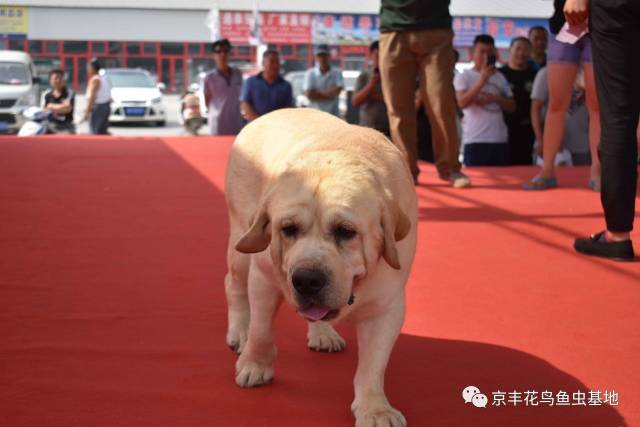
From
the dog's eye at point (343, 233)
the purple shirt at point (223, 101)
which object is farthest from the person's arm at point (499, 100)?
the dog's eye at point (343, 233)

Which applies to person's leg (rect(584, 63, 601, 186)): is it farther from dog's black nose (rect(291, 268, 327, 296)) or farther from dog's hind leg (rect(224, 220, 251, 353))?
dog's black nose (rect(291, 268, 327, 296))

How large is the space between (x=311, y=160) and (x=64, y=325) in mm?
1266

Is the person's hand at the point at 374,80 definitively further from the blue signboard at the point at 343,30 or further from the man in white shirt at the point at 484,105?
the blue signboard at the point at 343,30

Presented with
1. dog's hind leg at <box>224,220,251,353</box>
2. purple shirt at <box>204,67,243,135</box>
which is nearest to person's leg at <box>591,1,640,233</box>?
dog's hind leg at <box>224,220,251,353</box>

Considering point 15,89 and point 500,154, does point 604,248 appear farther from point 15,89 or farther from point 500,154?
point 15,89

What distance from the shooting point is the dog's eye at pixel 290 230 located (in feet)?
7.85

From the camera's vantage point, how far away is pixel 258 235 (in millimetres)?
2521

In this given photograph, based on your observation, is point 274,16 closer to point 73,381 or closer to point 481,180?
point 481,180

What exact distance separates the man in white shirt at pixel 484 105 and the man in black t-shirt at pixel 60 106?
274 inches

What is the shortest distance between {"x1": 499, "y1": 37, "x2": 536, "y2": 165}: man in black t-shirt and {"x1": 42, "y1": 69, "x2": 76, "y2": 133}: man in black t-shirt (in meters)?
7.16

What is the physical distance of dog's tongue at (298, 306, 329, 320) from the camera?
2.39m

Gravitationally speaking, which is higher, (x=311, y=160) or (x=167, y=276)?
(x=311, y=160)

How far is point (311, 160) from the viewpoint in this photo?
2.56m

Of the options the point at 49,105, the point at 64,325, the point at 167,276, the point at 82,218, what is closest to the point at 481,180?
the point at 82,218
